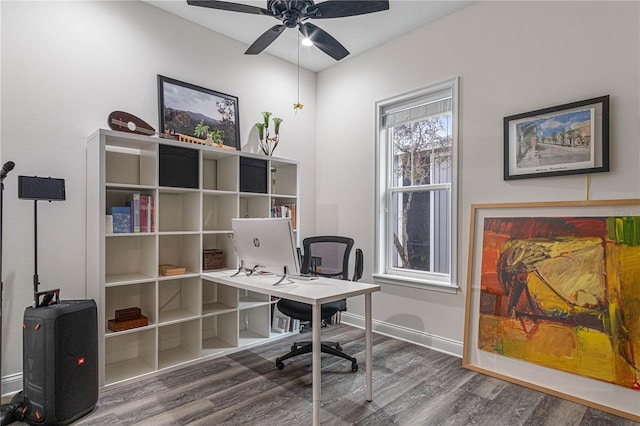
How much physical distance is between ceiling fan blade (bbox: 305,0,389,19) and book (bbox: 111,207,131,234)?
6.47ft

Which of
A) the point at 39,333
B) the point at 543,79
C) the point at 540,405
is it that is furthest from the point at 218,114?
the point at 540,405

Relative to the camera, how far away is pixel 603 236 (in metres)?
2.38

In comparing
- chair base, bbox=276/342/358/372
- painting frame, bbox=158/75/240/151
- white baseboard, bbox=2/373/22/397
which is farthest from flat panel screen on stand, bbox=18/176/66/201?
chair base, bbox=276/342/358/372

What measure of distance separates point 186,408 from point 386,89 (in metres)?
3.39

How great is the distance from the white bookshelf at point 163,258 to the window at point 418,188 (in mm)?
1076

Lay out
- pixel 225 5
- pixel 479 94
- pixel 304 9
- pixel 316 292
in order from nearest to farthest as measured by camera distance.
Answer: pixel 316 292, pixel 225 5, pixel 304 9, pixel 479 94

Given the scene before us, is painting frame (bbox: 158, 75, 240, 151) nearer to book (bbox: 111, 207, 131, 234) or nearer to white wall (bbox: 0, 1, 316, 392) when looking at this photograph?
white wall (bbox: 0, 1, 316, 392)

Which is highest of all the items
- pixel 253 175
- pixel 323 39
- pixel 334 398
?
pixel 323 39

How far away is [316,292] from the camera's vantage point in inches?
86.6

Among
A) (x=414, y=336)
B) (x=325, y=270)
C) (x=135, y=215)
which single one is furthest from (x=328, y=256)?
(x=135, y=215)

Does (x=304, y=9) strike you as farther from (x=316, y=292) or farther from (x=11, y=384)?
(x=11, y=384)

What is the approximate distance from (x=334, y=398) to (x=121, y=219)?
202 cm

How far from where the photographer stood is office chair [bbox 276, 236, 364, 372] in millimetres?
2828

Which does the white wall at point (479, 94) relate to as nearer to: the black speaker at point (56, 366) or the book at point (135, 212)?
the book at point (135, 212)
